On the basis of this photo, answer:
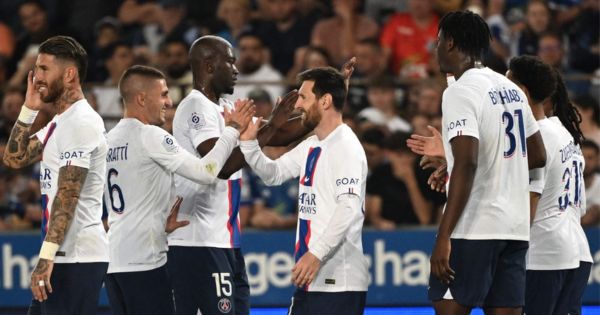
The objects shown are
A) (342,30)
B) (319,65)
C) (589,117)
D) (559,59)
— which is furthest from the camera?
(342,30)

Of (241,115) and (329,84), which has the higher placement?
(329,84)

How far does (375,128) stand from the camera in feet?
39.2

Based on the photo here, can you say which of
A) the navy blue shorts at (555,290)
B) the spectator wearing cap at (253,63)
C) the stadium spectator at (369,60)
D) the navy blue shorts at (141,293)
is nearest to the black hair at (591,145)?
the stadium spectator at (369,60)

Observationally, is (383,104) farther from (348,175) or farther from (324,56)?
(348,175)

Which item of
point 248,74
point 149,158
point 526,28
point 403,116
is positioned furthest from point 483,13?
point 149,158

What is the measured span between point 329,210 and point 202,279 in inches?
44.0

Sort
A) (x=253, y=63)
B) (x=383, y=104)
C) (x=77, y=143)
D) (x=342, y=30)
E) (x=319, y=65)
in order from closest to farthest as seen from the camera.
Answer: (x=77, y=143)
(x=383, y=104)
(x=319, y=65)
(x=253, y=63)
(x=342, y=30)

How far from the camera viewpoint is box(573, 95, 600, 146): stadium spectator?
1190 cm

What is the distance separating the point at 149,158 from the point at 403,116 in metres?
5.56

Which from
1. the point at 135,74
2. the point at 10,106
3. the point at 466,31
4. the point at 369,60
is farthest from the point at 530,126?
the point at 10,106

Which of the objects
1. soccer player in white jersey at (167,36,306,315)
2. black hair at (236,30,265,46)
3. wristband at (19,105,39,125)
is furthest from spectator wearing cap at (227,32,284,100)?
wristband at (19,105,39,125)

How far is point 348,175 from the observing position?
264 inches

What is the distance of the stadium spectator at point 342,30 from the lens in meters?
13.3

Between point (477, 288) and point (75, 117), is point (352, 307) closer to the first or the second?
point (477, 288)
